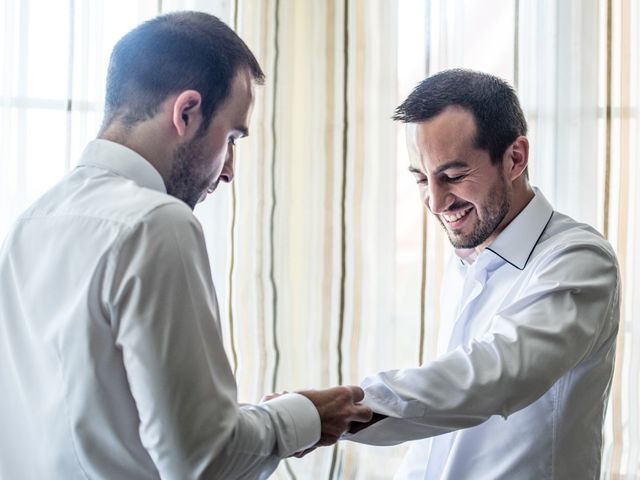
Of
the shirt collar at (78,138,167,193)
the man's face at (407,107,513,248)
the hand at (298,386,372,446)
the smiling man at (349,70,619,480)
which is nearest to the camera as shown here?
the shirt collar at (78,138,167,193)

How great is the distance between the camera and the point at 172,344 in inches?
44.3

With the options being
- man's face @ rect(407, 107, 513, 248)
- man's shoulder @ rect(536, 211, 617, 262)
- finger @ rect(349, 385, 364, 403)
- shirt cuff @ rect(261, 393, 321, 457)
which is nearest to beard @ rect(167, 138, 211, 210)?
shirt cuff @ rect(261, 393, 321, 457)

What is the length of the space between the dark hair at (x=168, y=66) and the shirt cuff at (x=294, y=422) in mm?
468

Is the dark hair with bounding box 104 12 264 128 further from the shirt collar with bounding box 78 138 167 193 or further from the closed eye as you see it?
the closed eye

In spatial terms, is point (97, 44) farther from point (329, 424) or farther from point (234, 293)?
point (329, 424)

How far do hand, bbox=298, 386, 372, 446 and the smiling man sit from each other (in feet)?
0.16

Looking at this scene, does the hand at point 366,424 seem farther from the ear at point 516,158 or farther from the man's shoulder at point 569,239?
the ear at point 516,158

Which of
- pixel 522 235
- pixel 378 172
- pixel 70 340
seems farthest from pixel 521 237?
pixel 378 172

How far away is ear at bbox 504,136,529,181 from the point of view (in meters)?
1.91

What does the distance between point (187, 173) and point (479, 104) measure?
0.81 metres

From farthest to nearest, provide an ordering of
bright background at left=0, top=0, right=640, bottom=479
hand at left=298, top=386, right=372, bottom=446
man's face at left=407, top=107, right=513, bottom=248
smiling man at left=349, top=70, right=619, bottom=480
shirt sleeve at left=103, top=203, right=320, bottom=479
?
bright background at left=0, top=0, right=640, bottom=479
man's face at left=407, top=107, right=513, bottom=248
smiling man at left=349, top=70, right=619, bottom=480
hand at left=298, top=386, right=372, bottom=446
shirt sleeve at left=103, top=203, right=320, bottom=479

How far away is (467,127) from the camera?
1.88 m

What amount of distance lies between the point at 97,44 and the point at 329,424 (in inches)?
65.7

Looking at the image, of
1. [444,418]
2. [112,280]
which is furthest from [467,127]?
[112,280]
